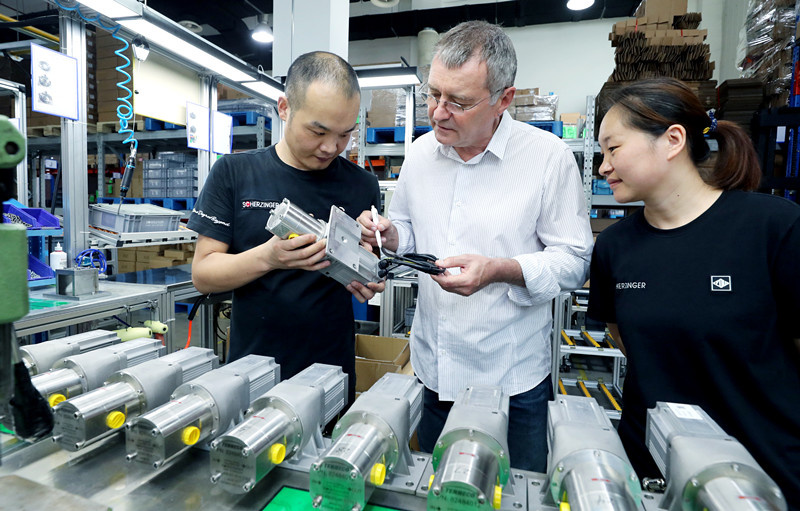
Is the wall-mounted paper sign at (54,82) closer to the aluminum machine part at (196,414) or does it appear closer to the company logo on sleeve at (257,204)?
the company logo on sleeve at (257,204)

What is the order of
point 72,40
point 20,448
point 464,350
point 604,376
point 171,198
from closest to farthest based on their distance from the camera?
1. point 20,448
2. point 464,350
3. point 72,40
4. point 604,376
5. point 171,198

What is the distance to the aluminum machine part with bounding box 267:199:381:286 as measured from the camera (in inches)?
39.9

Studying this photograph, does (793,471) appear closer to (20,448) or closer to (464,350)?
(464,350)

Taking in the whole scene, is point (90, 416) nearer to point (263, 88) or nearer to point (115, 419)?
point (115, 419)

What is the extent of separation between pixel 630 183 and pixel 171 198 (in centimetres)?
540

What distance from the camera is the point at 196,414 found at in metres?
0.75

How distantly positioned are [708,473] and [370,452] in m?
0.44

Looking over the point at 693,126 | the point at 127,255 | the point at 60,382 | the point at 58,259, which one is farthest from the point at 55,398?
the point at 127,255

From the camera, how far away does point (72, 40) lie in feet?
7.92

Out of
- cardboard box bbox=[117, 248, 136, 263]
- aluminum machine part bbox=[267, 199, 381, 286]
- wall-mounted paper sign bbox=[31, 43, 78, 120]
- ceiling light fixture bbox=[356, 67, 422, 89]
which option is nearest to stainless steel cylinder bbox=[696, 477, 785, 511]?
aluminum machine part bbox=[267, 199, 381, 286]

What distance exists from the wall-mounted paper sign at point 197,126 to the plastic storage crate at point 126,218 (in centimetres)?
94

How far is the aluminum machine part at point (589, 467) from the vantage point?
547 mm

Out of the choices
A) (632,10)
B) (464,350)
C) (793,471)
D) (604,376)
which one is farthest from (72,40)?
(632,10)

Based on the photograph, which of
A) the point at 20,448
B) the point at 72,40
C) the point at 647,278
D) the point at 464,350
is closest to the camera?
the point at 20,448
